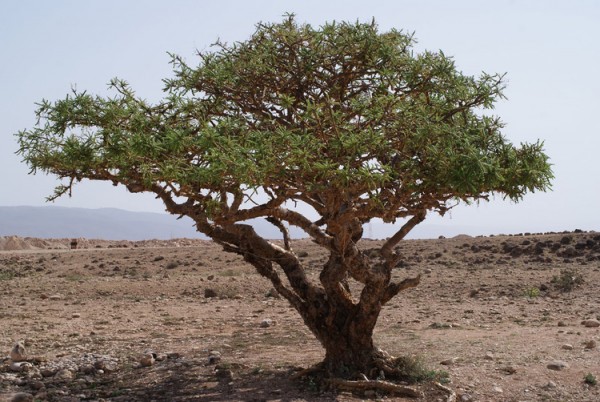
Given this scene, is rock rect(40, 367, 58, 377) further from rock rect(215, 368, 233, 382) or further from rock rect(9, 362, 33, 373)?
rock rect(215, 368, 233, 382)

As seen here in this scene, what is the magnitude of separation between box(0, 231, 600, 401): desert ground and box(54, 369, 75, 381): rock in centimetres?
3

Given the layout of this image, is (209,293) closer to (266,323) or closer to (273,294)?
(273,294)

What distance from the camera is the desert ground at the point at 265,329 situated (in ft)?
35.8

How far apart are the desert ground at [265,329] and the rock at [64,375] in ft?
0.10

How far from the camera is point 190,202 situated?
33.4 feet

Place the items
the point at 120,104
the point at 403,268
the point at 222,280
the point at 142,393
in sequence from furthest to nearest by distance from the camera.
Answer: the point at 403,268
the point at 222,280
the point at 142,393
the point at 120,104

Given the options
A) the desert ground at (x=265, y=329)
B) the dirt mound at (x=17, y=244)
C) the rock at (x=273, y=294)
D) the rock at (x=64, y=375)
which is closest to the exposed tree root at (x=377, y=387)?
the desert ground at (x=265, y=329)

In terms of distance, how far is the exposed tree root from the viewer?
10219 millimetres

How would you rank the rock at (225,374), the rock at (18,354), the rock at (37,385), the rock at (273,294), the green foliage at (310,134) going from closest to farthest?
1. the green foliage at (310,134)
2. the rock at (37,385)
3. the rock at (225,374)
4. the rock at (18,354)
5. the rock at (273,294)

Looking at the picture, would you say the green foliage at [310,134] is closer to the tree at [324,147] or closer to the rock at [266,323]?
the tree at [324,147]

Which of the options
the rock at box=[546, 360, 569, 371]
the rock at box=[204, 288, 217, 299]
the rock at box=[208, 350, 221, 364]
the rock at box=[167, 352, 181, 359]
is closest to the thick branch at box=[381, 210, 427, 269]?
the rock at box=[546, 360, 569, 371]

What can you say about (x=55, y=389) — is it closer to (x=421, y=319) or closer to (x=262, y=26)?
(x=262, y=26)

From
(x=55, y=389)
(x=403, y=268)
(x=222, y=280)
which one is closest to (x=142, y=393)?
(x=55, y=389)

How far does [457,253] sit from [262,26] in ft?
62.2
